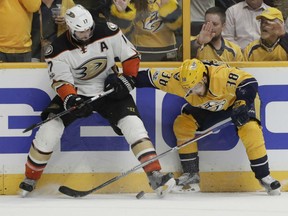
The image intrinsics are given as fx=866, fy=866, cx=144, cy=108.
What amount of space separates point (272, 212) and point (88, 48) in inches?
58.7

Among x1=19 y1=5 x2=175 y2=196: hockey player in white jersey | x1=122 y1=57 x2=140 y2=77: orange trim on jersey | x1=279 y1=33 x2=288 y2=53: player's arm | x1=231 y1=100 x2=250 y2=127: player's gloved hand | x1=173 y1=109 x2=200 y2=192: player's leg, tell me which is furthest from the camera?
x1=279 y1=33 x2=288 y2=53: player's arm

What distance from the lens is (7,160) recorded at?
5.44 m

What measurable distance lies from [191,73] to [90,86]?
0.66 m

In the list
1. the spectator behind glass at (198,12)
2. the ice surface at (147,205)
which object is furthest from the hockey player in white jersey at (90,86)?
the spectator behind glass at (198,12)

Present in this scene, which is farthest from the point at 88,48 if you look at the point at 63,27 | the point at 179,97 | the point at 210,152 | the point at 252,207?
the point at 252,207

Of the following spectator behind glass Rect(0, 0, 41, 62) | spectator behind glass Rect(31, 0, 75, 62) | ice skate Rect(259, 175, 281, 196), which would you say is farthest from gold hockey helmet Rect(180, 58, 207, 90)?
spectator behind glass Rect(0, 0, 41, 62)

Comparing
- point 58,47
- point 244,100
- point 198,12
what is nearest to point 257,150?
point 244,100

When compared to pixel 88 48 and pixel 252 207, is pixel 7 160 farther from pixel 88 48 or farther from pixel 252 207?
pixel 252 207

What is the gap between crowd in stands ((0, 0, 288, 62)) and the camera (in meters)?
5.39

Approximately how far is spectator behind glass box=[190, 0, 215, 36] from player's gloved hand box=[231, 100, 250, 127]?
0.63 meters

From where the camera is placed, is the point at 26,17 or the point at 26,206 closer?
the point at 26,206

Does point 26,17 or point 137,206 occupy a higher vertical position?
point 26,17

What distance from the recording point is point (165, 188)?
201 inches

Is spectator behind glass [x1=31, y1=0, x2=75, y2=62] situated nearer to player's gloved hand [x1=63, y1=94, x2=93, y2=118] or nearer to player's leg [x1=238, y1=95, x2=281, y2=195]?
player's gloved hand [x1=63, y1=94, x2=93, y2=118]
